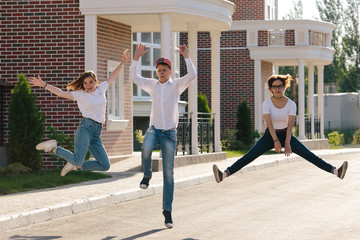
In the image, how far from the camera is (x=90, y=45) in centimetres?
1842

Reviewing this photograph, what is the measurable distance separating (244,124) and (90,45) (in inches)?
502

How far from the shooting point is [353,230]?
950 centimetres

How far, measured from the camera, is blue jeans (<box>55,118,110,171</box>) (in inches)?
392

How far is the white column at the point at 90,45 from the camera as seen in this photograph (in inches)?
724

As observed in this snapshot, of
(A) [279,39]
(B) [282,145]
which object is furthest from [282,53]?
(B) [282,145]

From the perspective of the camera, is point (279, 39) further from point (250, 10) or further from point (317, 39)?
point (250, 10)

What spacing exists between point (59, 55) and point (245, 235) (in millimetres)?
10555

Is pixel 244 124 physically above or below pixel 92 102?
below

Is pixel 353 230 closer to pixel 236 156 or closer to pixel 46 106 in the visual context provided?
pixel 46 106

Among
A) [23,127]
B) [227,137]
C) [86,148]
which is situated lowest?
[227,137]

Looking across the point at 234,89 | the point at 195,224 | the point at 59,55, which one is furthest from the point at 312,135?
the point at 195,224

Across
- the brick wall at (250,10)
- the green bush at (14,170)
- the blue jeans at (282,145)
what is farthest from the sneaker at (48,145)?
the brick wall at (250,10)

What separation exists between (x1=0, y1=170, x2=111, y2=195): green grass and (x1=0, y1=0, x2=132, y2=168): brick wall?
168 centimetres

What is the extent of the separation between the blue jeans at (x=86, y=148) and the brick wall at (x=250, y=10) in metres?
24.7
